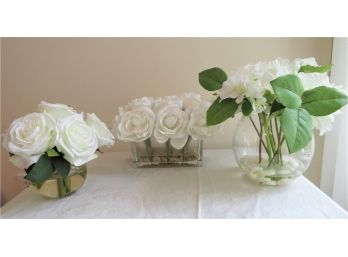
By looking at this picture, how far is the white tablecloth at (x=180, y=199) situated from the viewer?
55 centimetres

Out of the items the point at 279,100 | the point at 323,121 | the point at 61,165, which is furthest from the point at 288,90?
the point at 61,165

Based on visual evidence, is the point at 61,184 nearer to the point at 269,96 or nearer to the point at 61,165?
the point at 61,165

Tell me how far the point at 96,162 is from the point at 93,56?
16.7 inches

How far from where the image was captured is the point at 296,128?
0.49 m

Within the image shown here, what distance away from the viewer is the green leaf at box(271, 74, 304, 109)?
19.7 inches

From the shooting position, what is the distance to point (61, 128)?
547mm

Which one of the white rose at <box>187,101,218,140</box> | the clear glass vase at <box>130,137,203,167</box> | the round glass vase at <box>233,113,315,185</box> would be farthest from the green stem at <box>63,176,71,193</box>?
the round glass vase at <box>233,113,315,185</box>

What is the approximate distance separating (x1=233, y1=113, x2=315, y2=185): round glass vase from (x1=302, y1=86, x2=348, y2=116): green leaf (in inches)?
3.5

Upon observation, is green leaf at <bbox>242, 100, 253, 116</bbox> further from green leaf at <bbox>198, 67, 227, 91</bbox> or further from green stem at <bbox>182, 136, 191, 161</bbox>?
green stem at <bbox>182, 136, 191, 161</bbox>

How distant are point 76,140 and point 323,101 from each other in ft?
1.75

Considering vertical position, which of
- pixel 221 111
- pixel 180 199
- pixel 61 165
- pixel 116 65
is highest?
pixel 116 65

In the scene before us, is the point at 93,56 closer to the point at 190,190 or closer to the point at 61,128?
the point at 61,128

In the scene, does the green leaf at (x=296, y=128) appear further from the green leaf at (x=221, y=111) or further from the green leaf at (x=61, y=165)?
the green leaf at (x=61, y=165)

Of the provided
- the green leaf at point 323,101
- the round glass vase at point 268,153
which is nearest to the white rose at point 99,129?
the round glass vase at point 268,153
